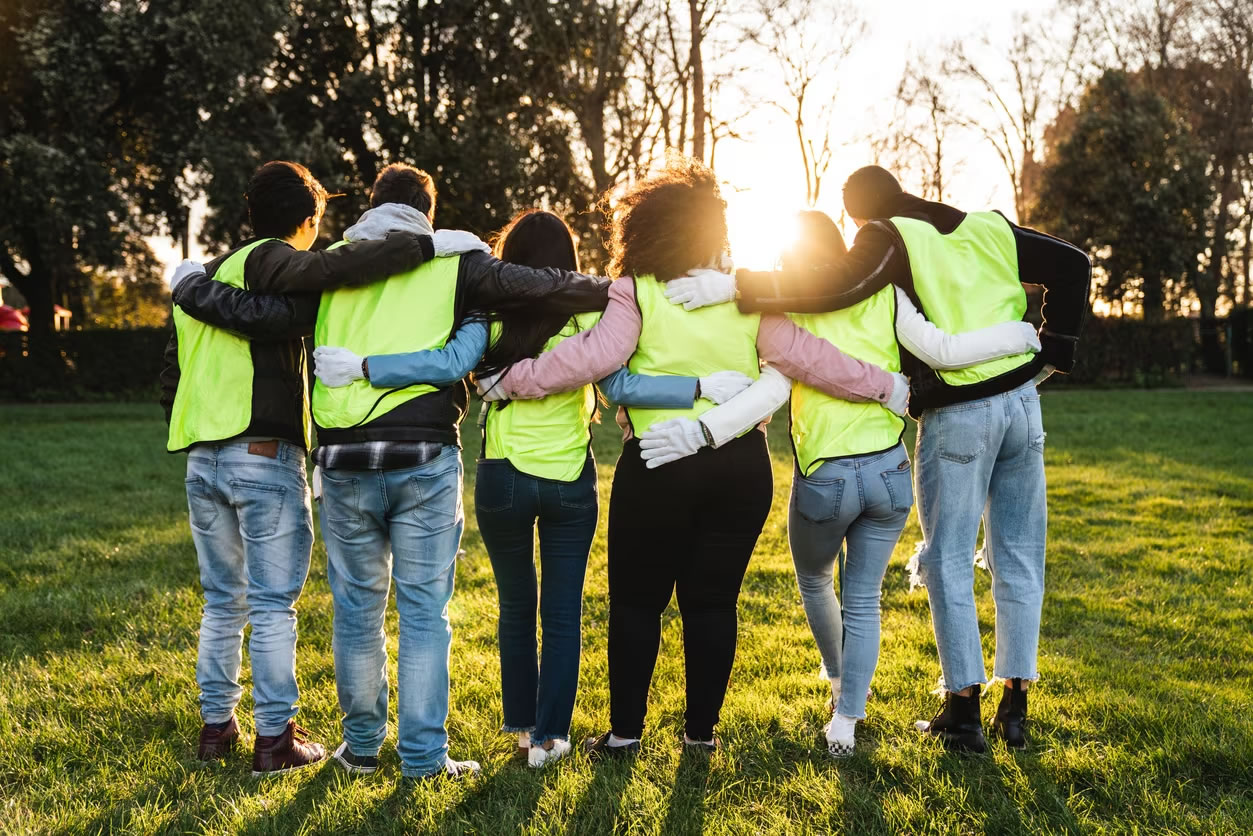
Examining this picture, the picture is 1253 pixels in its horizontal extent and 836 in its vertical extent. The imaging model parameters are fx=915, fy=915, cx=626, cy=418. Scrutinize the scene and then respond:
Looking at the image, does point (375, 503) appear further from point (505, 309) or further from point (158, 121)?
point (158, 121)

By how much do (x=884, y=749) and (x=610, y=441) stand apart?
10.5 metres

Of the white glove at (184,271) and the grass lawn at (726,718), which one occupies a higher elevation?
the white glove at (184,271)

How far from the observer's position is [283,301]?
3.09 metres

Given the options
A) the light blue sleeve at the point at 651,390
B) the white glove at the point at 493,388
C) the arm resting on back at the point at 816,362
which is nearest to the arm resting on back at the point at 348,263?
the white glove at the point at 493,388

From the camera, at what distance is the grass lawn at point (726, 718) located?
293cm

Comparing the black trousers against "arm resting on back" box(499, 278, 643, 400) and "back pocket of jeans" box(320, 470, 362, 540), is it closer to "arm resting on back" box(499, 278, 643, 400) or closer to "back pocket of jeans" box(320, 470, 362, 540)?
"arm resting on back" box(499, 278, 643, 400)

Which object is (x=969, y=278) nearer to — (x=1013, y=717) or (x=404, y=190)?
(x=1013, y=717)

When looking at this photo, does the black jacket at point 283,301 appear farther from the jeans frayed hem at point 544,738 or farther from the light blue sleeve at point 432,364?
the jeans frayed hem at point 544,738

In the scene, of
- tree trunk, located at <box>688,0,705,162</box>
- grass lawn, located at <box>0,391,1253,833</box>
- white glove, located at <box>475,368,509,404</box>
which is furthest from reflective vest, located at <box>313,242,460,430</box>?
tree trunk, located at <box>688,0,705,162</box>

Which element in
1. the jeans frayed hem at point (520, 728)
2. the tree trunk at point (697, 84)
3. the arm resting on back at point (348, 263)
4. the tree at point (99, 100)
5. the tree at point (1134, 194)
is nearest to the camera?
the arm resting on back at point (348, 263)

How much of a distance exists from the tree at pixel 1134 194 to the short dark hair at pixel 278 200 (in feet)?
91.1

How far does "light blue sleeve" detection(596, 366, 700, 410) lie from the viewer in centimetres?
303

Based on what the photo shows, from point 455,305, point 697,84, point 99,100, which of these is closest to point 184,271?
point 455,305

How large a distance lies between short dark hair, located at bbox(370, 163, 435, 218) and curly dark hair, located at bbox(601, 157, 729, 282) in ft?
2.23
